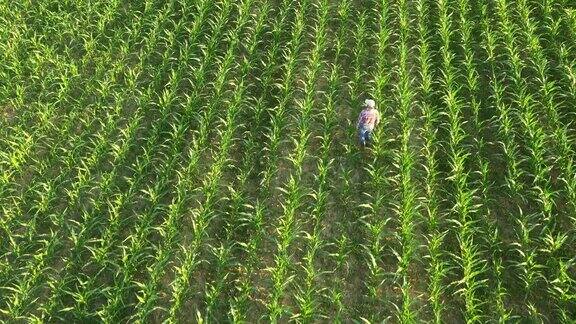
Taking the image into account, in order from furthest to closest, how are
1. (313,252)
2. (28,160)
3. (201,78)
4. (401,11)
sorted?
(401,11) → (201,78) → (28,160) → (313,252)

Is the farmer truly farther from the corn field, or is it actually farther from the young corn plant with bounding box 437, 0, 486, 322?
the young corn plant with bounding box 437, 0, 486, 322

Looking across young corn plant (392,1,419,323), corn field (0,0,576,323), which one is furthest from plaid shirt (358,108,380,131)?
young corn plant (392,1,419,323)

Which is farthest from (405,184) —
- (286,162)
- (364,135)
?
(286,162)

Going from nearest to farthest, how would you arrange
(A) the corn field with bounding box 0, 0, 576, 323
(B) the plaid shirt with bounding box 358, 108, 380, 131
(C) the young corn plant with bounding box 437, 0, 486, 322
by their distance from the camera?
(C) the young corn plant with bounding box 437, 0, 486, 322, (A) the corn field with bounding box 0, 0, 576, 323, (B) the plaid shirt with bounding box 358, 108, 380, 131

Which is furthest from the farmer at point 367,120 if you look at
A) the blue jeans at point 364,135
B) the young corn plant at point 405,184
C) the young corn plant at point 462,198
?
the young corn plant at point 462,198

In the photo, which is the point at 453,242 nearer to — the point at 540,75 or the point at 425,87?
the point at 425,87

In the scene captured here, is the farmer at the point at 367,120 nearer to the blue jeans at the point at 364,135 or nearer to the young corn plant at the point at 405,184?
Answer: the blue jeans at the point at 364,135

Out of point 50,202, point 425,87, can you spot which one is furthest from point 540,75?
Answer: point 50,202

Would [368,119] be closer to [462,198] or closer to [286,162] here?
[286,162]
